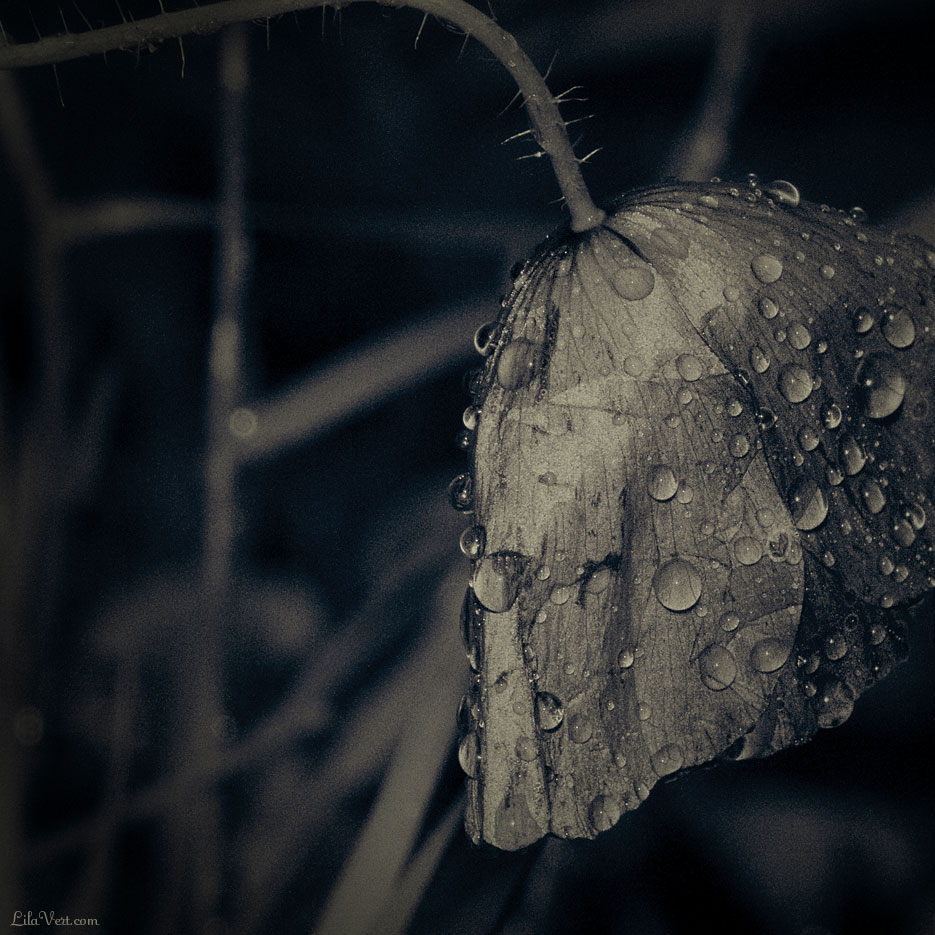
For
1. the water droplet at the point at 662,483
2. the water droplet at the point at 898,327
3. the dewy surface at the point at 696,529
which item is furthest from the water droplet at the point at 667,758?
the water droplet at the point at 898,327

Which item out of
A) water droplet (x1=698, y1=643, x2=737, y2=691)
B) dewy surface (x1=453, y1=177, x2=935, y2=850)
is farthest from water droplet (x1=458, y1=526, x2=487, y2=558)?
water droplet (x1=698, y1=643, x2=737, y2=691)

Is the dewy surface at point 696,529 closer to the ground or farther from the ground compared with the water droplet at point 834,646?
farther from the ground

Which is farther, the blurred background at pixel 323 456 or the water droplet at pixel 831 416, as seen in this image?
the blurred background at pixel 323 456

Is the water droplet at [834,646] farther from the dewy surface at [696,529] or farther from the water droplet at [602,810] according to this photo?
the water droplet at [602,810]

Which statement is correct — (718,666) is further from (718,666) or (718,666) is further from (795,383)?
(795,383)

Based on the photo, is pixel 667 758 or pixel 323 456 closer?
pixel 667 758

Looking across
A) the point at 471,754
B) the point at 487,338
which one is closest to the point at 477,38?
the point at 487,338

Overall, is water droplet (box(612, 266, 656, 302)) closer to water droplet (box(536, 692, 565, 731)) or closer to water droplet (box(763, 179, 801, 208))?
water droplet (box(763, 179, 801, 208))
